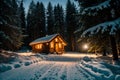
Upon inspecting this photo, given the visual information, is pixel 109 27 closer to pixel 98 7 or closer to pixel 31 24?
pixel 98 7

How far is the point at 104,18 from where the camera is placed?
16.8 meters

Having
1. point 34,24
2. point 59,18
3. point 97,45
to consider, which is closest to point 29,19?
point 34,24

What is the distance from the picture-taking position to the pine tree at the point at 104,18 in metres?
14.0

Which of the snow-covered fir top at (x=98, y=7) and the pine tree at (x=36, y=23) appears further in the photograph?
the pine tree at (x=36, y=23)

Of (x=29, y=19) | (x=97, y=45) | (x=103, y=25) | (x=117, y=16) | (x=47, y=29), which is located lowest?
(x=97, y=45)

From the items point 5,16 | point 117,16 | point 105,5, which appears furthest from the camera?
point 5,16

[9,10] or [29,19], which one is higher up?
[29,19]

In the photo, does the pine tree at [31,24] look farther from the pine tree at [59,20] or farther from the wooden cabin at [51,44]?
the wooden cabin at [51,44]

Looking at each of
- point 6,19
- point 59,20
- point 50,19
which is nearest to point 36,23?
point 50,19

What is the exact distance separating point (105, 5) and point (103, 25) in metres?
1.56

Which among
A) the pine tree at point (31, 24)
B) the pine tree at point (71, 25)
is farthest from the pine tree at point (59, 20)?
the pine tree at point (31, 24)

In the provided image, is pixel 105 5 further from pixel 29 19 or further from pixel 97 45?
pixel 29 19

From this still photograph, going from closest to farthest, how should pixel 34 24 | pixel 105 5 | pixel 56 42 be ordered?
pixel 105 5 < pixel 56 42 < pixel 34 24

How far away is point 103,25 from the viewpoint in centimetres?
1427
